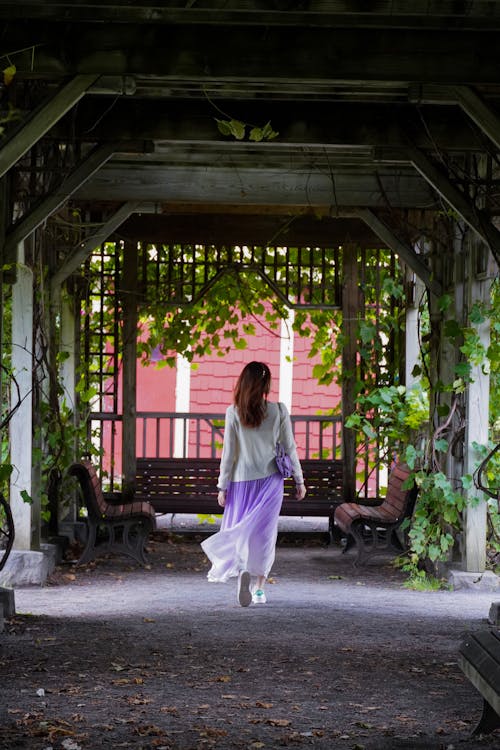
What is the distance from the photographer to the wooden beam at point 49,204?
8.27 metres

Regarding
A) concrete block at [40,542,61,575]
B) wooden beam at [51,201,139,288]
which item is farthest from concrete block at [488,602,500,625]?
wooden beam at [51,201,139,288]

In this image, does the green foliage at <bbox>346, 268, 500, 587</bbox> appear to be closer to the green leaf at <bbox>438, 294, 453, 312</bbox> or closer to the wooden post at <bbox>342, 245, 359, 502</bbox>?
the green leaf at <bbox>438, 294, 453, 312</bbox>

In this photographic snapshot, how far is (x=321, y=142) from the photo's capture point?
8578 mm

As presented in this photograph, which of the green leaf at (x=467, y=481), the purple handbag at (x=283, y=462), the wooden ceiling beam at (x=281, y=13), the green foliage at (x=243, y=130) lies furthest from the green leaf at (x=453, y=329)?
the wooden ceiling beam at (x=281, y=13)

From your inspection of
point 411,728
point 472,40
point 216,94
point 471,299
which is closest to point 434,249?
point 471,299

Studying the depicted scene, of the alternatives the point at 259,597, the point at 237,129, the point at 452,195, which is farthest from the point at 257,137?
the point at 259,597

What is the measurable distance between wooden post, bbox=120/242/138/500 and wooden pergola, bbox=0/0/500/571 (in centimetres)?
6

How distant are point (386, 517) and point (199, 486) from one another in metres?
2.64

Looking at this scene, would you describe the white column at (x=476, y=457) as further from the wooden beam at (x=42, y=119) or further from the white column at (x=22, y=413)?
the wooden beam at (x=42, y=119)

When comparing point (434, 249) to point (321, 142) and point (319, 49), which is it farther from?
point (319, 49)

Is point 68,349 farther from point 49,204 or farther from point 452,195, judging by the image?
point 452,195

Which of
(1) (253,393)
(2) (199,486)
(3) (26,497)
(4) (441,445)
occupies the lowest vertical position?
(2) (199,486)

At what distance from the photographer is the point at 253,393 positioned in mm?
8711

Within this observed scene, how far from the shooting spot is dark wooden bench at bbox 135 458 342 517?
1313 cm
